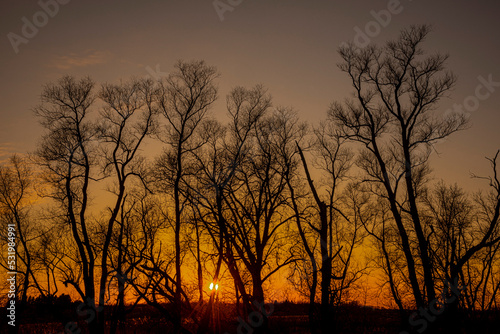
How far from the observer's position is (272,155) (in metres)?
24.7

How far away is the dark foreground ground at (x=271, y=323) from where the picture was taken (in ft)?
58.2

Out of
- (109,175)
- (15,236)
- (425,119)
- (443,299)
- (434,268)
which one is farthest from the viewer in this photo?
(15,236)

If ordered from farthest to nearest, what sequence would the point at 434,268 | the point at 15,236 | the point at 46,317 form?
the point at 46,317
the point at 15,236
the point at 434,268

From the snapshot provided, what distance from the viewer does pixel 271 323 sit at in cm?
2677

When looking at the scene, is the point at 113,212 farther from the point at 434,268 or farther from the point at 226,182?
the point at 434,268

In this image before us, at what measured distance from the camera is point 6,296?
90.5ft

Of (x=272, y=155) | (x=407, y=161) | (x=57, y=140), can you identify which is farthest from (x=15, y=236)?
(x=407, y=161)

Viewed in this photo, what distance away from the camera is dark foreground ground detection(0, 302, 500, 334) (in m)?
17.7

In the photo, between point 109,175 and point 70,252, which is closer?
point 109,175

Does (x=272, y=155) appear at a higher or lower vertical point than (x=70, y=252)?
higher

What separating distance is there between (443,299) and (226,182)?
1180 centimetres

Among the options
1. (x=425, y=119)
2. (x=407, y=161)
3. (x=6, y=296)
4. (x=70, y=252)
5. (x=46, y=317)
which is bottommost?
(x=46, y=317)

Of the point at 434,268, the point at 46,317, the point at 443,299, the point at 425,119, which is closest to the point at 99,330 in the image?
the point at 443,299

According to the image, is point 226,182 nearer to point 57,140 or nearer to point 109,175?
point 109,175
